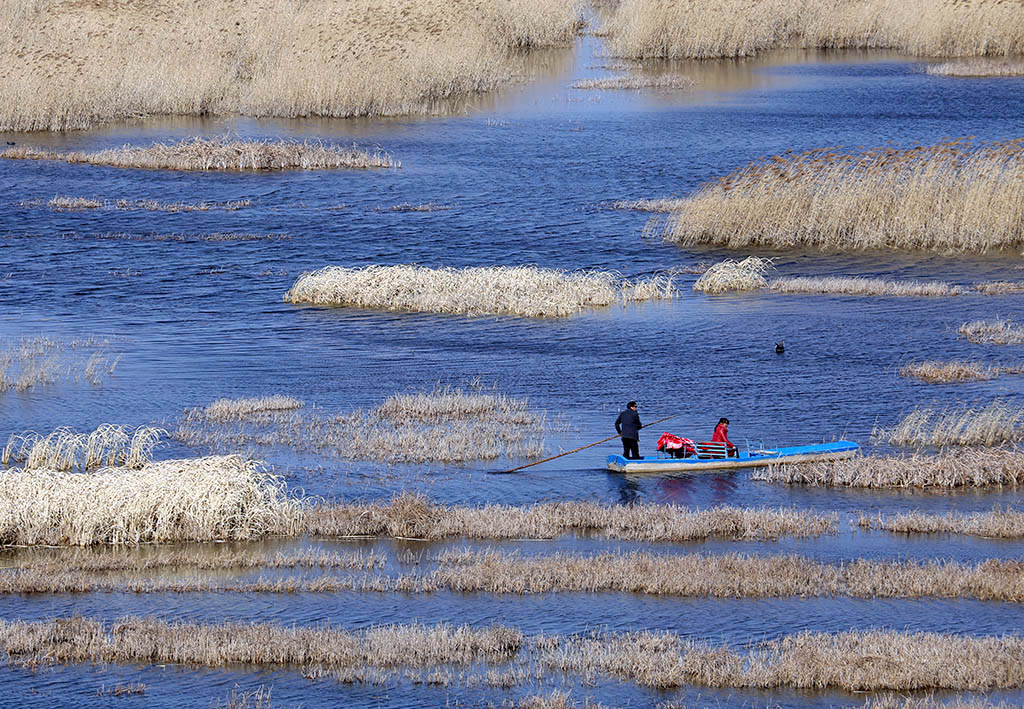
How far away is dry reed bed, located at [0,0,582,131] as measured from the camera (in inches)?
2608

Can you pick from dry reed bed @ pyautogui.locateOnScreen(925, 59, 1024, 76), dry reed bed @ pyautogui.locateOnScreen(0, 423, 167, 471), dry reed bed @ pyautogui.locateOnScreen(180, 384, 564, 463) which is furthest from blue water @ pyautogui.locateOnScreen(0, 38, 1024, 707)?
dry reed bed @ pyautogui.locateOnScreen(925, 59, 1024, 76)

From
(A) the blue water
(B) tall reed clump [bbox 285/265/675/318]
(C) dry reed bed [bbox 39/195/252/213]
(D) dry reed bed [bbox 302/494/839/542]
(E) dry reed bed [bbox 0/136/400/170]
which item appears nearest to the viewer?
(A) the blue water

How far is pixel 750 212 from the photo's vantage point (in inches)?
1802

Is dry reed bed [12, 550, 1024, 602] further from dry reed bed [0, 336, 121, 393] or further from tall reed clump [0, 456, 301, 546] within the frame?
dry reed bed [0, 336, 121, 393]

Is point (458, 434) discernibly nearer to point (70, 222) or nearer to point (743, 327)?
point (743, 327)

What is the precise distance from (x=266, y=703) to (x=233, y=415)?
1332 centimetres

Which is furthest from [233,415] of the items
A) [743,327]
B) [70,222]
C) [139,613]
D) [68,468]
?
[70,222]

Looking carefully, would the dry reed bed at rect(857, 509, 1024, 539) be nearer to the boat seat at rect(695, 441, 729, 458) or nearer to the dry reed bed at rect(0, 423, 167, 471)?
the boat seat at rect(695, 441, 729, 458)

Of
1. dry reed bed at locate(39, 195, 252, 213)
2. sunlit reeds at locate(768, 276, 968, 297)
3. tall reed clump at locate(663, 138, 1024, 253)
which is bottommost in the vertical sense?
sunlit reeds at locate(768, 276, 968, 297)

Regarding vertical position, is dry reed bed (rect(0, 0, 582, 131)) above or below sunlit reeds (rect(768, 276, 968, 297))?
→ above

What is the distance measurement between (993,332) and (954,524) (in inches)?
522

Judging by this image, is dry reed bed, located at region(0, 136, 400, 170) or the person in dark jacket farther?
dry reed bed, located at region(0, 136, 400, 170)

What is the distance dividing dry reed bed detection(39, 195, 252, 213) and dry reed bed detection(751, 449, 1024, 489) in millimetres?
31017

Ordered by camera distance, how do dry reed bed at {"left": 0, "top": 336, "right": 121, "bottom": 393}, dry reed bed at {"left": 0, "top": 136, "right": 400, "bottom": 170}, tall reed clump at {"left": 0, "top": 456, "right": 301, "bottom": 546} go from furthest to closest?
dry reed bed at {"left": 0, "top": 136, "right": 400, "bottom": 170} → dry reed bed at {"left": 0, "top": 336, "right": 121, "bottom": 393} → tall reed clump at {"left": 0, "top": 456, "right": 301, "bottom": 546}
